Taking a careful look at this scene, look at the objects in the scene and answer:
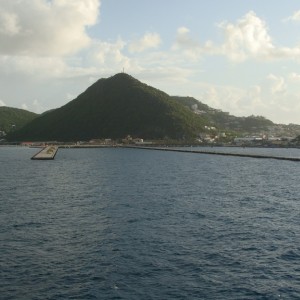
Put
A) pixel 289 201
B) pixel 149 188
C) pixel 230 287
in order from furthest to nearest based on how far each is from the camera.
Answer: pixel 149 188
pixel 289 201
pixel 230 287

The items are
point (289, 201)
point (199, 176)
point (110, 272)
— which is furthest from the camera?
point (199, 176)

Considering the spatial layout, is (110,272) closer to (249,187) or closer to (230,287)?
(230,287)

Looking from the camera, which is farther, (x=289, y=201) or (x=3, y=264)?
(x=289, y=201)

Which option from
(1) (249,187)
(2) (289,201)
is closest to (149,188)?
(1) (249,187)

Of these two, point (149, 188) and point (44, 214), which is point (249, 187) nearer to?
point (149, 188)

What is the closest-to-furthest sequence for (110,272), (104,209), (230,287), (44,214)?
(230,287)
(110,272)
(44,214)
(104,209)

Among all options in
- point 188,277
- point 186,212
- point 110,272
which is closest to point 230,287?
point 188,277
